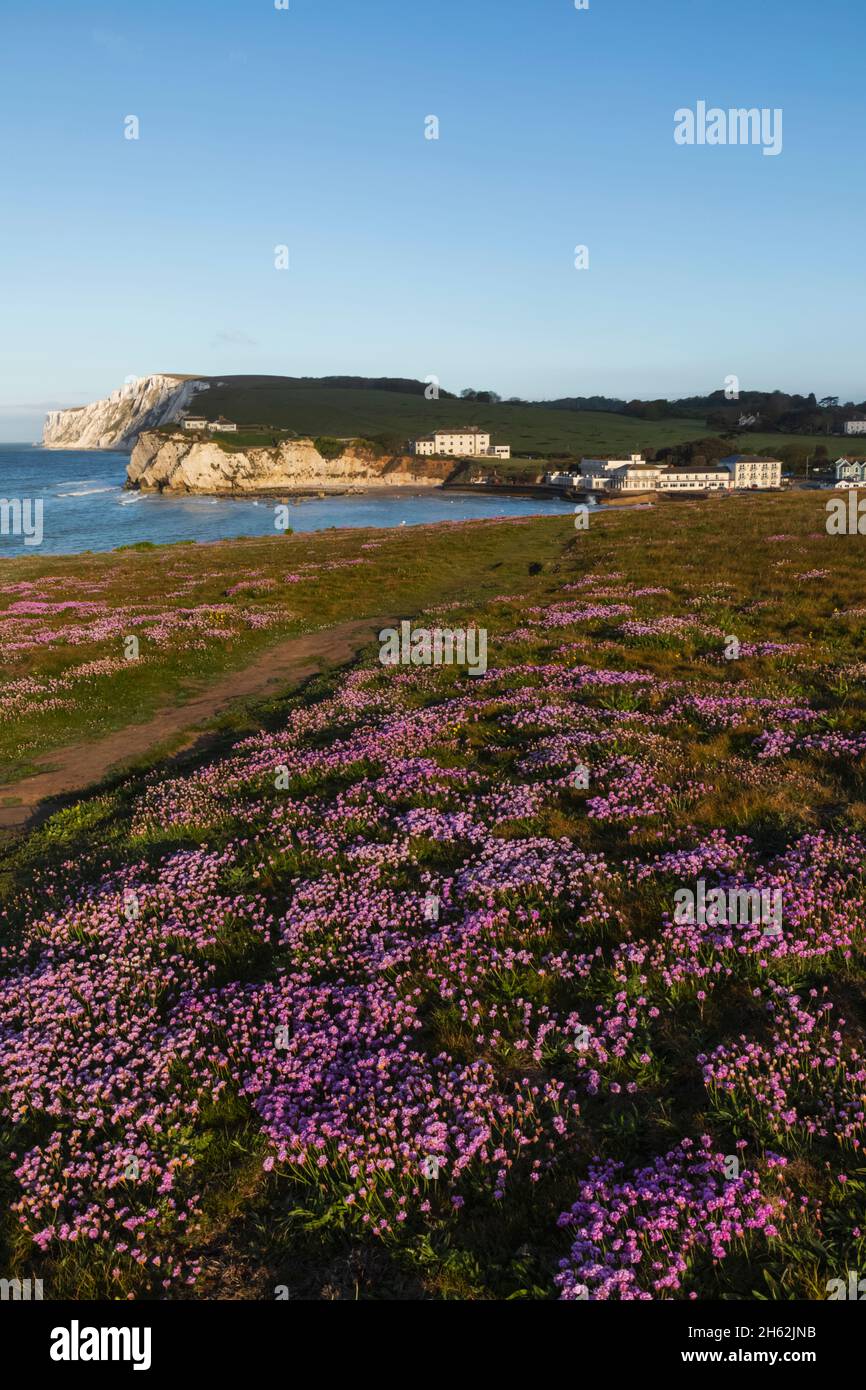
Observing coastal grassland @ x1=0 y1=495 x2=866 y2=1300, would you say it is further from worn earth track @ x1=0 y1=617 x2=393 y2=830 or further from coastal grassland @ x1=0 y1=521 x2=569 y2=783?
coastal grassland @ x1=0 y1=521 x2=569 y2=783

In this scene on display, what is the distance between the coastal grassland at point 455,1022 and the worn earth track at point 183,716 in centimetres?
261

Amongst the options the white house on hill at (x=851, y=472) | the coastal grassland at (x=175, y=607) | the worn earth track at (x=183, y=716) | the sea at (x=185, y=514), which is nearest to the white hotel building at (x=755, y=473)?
the white house on hill at (x=851, y=472)

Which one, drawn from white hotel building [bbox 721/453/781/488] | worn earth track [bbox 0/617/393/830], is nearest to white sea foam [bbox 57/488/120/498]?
white hotel building [bbox 721/453/781/488]

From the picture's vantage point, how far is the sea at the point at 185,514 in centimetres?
10294

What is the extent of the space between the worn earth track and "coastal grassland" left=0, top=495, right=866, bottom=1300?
2.61 meters

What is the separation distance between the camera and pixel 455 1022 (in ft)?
21.1

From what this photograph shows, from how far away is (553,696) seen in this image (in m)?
15.3

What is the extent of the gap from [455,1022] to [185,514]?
149 meters

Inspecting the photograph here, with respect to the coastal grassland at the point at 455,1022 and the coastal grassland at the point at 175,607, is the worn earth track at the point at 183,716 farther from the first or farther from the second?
the coastal grassland at the point at 455,1022

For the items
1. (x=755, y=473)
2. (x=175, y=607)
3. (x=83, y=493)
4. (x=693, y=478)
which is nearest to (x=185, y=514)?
(x=83, y=493)

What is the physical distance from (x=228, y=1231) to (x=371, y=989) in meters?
2.31

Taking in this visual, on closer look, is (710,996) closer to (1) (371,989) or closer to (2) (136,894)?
(1) (371,989)

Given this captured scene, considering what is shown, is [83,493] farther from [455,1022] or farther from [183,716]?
[455,1022]
